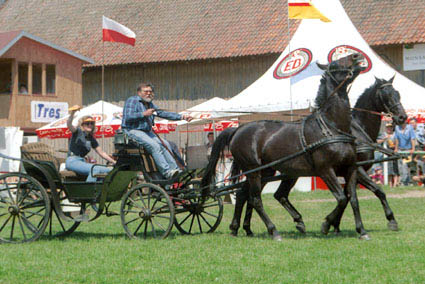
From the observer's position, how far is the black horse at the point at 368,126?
35.5ft

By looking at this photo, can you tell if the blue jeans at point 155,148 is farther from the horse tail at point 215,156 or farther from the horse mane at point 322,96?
the horse mane at point 322,96

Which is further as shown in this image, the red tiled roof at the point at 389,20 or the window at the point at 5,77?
the window at the point at 5,77

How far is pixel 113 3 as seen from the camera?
143 ft

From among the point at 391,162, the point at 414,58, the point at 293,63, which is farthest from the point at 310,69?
the point at 414,58

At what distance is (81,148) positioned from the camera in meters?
10.7

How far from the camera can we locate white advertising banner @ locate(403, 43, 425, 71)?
30.7 meters

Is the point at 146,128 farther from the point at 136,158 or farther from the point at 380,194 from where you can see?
the point at 380,194

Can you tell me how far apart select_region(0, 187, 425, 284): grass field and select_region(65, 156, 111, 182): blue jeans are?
0.88 metres

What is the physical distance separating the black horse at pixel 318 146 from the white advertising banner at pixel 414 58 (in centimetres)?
2159

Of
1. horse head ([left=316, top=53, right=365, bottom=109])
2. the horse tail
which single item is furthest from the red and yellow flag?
horse head ([left=316, top=53, right=365, bottom=109])

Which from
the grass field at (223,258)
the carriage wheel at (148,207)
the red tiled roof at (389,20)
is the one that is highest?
the red tiled roof at (389,20)

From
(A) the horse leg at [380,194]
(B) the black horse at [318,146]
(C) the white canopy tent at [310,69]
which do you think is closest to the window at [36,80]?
(C) the white canopy tent at [310,69]

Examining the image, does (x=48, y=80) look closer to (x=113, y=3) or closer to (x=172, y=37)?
(x=172, y=37)

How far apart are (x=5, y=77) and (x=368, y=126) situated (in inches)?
1007
